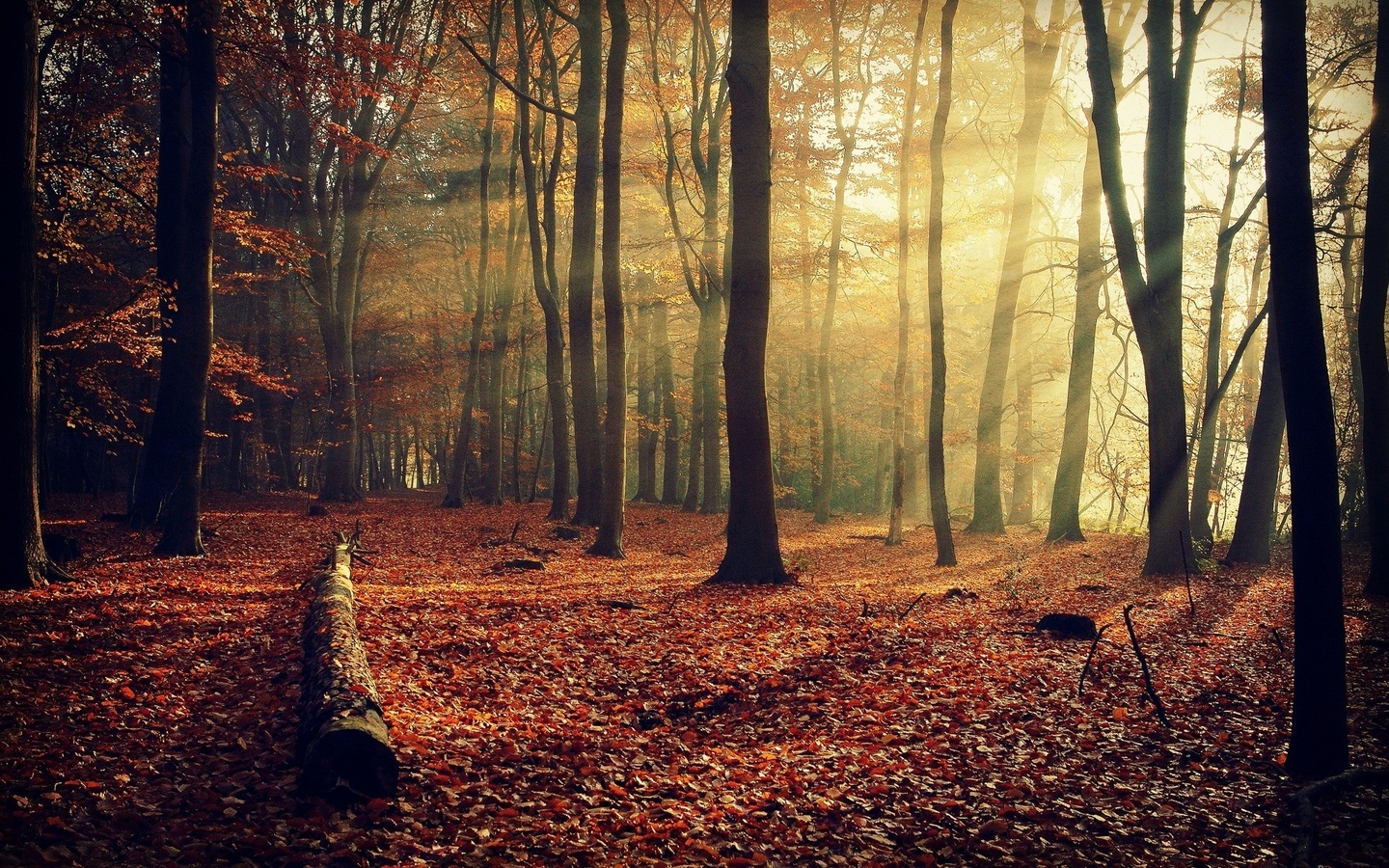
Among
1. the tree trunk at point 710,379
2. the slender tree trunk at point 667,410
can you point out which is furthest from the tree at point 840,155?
the slender tree trunk at point 667,410

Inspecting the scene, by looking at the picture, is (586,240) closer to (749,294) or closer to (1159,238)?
(749,294)

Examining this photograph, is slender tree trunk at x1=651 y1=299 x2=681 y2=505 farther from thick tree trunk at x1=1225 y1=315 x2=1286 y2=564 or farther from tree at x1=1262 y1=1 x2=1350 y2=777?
tree at x1=1262 y1=1 x2=1350 y2=777

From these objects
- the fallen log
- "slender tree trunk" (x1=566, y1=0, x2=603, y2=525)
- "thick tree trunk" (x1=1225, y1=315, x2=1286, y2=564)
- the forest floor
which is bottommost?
the forest floor

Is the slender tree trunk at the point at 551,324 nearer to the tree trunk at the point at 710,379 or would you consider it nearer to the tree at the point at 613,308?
the tree trunk at the point at 710,379

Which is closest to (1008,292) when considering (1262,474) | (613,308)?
(1262,474)

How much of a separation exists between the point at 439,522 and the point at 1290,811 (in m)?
16.4

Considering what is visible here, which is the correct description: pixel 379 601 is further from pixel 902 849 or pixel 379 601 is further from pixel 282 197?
pixel 282 197

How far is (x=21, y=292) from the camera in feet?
23.1

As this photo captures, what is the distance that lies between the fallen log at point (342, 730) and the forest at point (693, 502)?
3cm

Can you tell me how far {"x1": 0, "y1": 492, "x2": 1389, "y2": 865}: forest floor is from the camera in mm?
3965

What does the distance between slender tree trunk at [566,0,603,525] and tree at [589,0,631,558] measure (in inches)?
31.3

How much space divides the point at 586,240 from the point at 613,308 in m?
2.29

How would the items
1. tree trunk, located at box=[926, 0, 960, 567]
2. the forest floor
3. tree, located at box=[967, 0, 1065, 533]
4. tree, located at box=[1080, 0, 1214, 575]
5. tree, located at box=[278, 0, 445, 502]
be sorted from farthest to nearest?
tree, located at box=[278, 0, 445, 502] < tree, located at box=[967, 0, 1065, 533] < tree trunk, located at box=[926, 0, 960, 567] < tree, located at box=[1080, 0, 1214, 575] < the forest floor

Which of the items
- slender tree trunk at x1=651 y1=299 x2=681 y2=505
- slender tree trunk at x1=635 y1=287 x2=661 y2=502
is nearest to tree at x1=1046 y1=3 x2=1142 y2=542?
slender tree trunk at x1=651 y1=299 x2=681 y2=505
